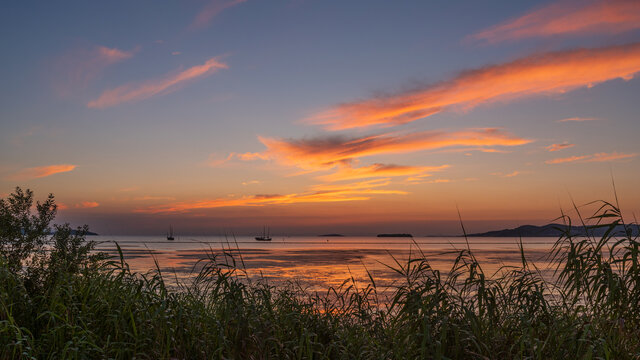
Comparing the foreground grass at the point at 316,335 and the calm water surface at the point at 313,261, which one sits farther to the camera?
the calm water surface at the point at 313,261

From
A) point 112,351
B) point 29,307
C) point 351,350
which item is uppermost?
point 29,307

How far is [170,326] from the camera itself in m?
7.20

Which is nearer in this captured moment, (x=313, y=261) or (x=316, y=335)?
(x=316, y=335)

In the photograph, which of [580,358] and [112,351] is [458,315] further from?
[112,351]

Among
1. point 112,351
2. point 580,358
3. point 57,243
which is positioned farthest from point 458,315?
point 57,243

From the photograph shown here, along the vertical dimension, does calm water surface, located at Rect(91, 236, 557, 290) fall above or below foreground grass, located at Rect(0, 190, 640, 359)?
below

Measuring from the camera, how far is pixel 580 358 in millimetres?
6129

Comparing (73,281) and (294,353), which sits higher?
(73,281)

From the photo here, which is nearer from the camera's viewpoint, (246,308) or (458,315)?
(458,315)

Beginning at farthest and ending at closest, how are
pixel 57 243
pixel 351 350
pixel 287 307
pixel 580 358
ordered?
pixel 57 243 → pixel 287 307 → pixel 351 350 → pixel 580 358

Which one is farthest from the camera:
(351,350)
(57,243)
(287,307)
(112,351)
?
(57,243)

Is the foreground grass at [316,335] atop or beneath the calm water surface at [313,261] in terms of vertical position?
atop

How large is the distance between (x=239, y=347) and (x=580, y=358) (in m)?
5.01

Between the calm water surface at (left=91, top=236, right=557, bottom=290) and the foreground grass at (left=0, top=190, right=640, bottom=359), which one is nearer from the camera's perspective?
the foreground grass at (left=0, top=190, right=640, bottom=359)
